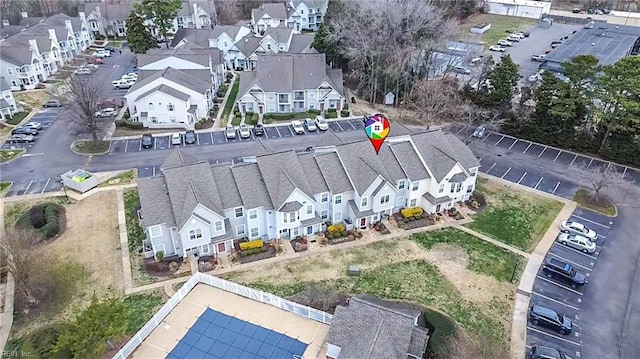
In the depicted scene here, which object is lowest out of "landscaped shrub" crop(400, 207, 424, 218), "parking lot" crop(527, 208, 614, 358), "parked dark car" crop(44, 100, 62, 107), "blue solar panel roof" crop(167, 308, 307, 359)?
"parking lot" crop(527, 208, 614, 358)

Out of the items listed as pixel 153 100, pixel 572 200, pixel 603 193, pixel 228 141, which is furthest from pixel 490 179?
pixel 153 100

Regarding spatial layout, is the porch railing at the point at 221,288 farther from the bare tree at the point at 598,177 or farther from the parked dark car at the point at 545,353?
the bare tree at the point at 598,177

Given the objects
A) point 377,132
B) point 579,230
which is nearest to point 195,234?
point 377,132

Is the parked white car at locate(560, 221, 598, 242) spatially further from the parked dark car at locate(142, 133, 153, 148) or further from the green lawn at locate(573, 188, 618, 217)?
the parked dark car at locate(142, 133, 153, 148)

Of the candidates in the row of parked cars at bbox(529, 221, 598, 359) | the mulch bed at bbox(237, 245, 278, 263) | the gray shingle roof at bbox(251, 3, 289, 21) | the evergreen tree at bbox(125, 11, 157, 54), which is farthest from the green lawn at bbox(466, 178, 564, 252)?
the gray shingle roof at bbox(251, 3, 289, 21)

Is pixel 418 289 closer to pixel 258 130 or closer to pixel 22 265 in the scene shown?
pixel 22 265

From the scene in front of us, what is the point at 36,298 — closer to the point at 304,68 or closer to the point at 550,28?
the point at 304,68
